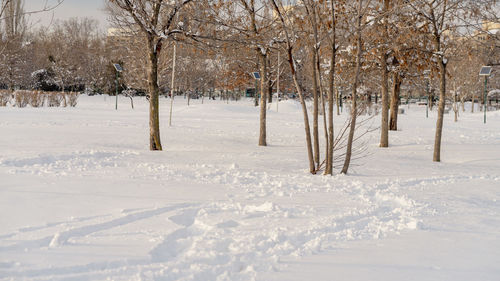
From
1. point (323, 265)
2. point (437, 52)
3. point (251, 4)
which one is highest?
point (251, 4)

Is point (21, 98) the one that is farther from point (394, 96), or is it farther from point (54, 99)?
point (394, 96)

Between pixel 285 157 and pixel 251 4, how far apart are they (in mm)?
4745

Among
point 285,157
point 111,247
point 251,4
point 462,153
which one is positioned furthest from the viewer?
point 462,153

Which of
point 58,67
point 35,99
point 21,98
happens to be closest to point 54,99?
point 35,99

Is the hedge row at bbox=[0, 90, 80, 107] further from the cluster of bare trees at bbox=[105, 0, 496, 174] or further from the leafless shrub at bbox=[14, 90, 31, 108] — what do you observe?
the cluster of bare trees at bbox=[105, 0, 496, 174]

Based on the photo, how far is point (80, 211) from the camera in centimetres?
464

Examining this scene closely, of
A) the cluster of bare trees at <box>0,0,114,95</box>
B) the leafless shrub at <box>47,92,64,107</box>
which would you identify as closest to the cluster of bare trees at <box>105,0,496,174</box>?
the leafless shrub at <box>47,92,64,107</box>

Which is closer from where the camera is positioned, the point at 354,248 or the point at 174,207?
the point at 354,248

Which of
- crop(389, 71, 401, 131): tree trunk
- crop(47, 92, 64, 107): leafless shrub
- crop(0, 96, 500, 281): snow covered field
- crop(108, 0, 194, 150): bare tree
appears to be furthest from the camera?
crop(47, 92, 64, 107): leafless shrub

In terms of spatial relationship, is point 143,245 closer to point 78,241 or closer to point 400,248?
point 78,241

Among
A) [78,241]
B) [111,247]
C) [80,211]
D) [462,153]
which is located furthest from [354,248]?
[462,153]

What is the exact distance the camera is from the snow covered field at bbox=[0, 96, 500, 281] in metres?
3.39

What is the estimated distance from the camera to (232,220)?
181 inches

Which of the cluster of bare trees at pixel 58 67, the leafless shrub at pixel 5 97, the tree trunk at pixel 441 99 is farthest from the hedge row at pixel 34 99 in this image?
the tree trunk at pixel 441 99
